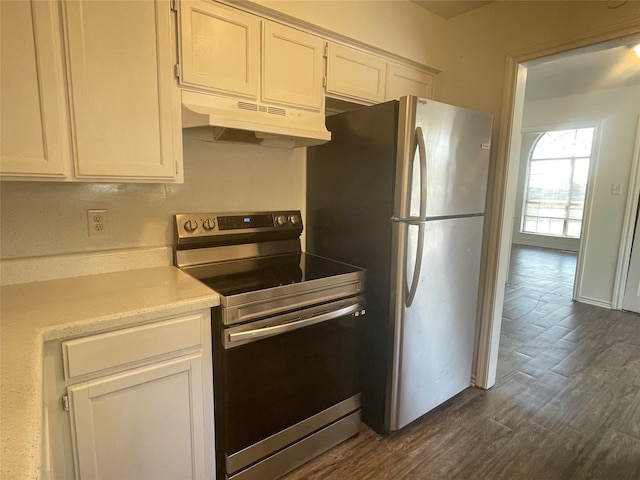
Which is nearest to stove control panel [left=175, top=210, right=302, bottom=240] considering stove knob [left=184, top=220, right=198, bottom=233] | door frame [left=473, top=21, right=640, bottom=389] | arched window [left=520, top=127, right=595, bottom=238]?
stove knob [left=184, top=220, right=198, bottom=233]

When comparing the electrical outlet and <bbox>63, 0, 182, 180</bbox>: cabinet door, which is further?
the electrical outlet

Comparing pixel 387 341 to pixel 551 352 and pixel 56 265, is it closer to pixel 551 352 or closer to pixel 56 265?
pixel 56 265

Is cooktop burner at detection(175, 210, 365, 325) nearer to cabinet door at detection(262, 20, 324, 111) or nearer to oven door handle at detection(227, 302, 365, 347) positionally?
oven door handle at detection(227, 302, 365, 347)

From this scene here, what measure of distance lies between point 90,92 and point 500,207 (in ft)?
7.07

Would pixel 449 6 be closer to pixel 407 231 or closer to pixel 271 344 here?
pixel 407 231

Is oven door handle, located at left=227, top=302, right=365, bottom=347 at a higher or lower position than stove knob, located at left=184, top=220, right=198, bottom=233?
lower

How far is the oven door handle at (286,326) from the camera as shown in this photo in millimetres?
1401

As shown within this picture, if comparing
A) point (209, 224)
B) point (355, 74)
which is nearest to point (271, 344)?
point (209, 224)

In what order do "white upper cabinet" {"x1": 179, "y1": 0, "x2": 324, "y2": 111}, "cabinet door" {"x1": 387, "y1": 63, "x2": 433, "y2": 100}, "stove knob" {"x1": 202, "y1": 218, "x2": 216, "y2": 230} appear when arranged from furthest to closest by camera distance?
1. "cabinet door" {"x1": 387, "y1": 63, "x2": 433, "y2": 100}
2. "stove knob" {"x1": 202, "y1": 218, "x2": 216, "y2": 230}
3. "white upper cabinet" {"x1": 179, "y1": 0, "x2": 324, "y2": 111}

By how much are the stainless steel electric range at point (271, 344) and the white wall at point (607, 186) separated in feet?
11.8

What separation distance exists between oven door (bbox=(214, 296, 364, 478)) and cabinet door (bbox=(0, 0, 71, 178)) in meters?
0.86

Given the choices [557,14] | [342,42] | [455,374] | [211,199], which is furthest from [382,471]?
[557,14]

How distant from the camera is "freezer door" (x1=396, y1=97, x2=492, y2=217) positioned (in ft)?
5.54

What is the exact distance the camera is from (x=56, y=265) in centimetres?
→ 154
